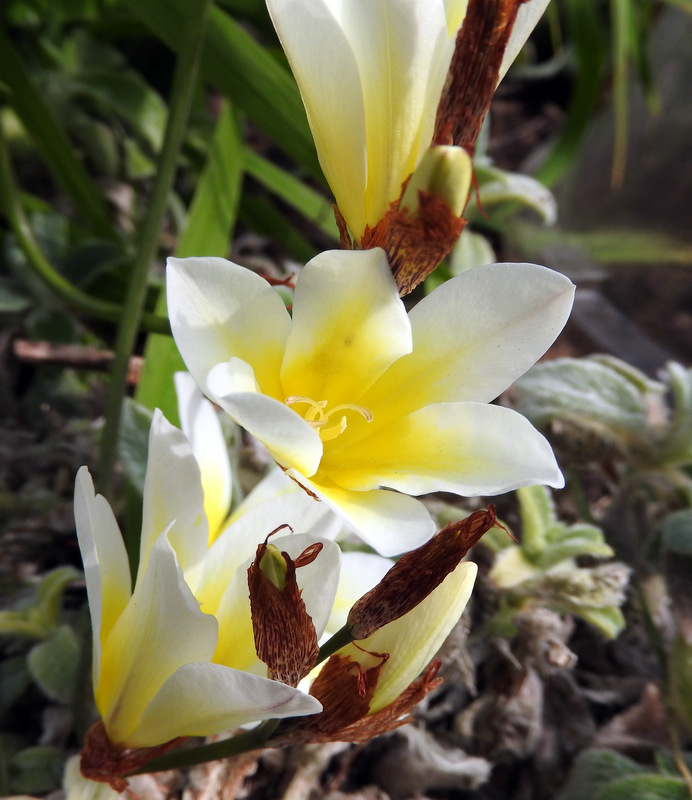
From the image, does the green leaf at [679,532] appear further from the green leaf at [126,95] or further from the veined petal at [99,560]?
the green leaf at [126,95]

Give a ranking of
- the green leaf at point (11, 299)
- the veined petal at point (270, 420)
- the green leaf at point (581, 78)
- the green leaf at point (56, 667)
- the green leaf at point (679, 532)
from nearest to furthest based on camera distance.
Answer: the veined petal at point (270, 420)
the green leaf at point (56, 667)
the green leaf at point (679, 532)
the green leaf at point (11, 299)
the green leaf at point (581, 78)

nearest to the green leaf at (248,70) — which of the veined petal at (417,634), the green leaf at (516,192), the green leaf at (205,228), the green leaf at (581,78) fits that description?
the green leaf at (205,228)

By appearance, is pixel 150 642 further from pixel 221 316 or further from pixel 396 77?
pixel 396 77

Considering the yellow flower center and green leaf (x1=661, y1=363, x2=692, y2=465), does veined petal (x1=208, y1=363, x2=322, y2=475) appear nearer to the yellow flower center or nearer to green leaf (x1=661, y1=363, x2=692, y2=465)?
the yellow flower center

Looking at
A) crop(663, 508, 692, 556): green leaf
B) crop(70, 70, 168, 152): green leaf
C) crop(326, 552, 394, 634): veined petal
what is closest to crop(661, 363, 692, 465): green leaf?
crop(663, 508, 692, 556): green leaf

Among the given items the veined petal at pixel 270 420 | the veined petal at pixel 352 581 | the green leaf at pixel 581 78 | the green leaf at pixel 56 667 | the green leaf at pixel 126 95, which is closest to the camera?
the veined petal at pixel 270 420

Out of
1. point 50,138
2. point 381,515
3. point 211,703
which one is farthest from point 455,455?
point 50,138
